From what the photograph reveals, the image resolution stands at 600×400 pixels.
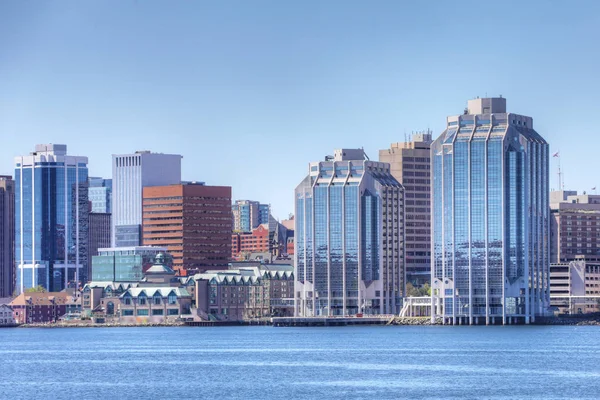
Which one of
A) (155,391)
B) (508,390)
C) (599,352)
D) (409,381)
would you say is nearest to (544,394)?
(508,390)

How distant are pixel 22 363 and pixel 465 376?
55.8 m

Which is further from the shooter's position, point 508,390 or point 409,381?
point 409,381

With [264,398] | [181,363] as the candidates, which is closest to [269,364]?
[181,363]

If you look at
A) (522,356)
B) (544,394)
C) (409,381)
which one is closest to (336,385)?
(409,381)

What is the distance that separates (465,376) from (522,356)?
31164mm

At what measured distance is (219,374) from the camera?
158m

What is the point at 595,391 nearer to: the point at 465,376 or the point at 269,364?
the point at 465,376

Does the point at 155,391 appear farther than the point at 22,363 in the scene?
No

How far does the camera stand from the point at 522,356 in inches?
7111

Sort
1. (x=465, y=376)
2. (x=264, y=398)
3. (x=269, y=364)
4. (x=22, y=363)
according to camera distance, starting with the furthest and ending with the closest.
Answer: (x=22, y=363)
(x=269, y=364)
(x=465, y=376)
(x=264, y=398)

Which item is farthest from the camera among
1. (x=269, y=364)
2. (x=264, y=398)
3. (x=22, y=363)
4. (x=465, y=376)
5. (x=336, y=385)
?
(x=22, y=363)

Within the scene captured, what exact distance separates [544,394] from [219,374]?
121 ft

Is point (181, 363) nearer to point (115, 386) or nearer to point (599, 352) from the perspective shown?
point (115, 386)

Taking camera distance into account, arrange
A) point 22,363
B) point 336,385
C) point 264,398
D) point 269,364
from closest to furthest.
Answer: point 264,398 → point 336,385 → point 269,364 → point 22,363
